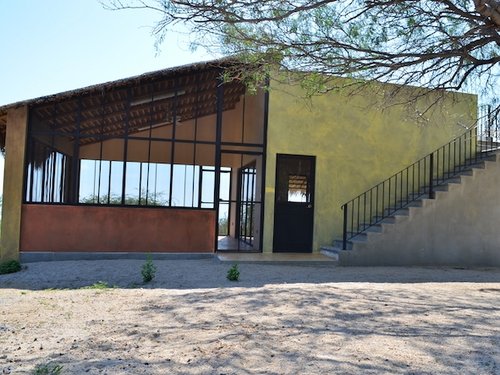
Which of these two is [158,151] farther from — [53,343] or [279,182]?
[53,343]

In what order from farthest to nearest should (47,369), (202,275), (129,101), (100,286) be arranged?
1. (129,101)
2. (202,275)
3. (100,286)
4. (47,369)

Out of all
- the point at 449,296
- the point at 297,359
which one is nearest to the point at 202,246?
the point at 449,296

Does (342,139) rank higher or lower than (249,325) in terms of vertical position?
higher

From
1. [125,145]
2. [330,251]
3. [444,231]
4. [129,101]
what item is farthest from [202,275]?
[444,231]

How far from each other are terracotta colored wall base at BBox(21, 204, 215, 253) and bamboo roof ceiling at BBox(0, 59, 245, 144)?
1.74 metres

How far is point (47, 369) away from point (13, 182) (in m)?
7.29

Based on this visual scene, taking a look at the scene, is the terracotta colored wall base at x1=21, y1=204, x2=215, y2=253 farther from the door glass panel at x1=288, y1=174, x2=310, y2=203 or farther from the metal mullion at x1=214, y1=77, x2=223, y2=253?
the door glass panel at x1=288, y1=174, x2=310, y2=203

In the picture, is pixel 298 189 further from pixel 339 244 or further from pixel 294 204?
pixel 339 244

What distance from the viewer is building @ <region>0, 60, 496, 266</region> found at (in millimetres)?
9781

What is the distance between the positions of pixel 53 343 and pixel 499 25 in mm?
6299

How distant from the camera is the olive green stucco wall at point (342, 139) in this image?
1095cm

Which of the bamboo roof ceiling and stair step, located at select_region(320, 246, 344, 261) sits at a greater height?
the bamboo roof ceiling

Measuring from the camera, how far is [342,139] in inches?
448

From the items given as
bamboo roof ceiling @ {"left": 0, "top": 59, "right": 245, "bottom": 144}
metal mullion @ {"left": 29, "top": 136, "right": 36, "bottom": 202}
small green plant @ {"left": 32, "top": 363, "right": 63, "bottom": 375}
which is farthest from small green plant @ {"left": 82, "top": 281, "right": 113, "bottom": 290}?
small green plant @ {"left": 32, "top": 363, "right": 63, "bottom": 375}
